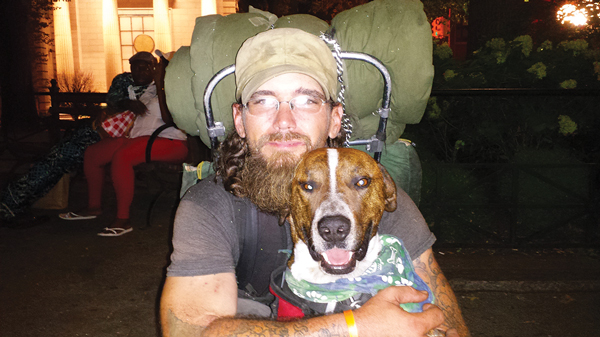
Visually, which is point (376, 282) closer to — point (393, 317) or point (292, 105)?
point (393, 317)

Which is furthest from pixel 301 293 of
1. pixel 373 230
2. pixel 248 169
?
pixel 248 169

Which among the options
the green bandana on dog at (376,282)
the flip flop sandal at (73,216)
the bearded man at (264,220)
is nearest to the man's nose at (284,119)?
the bearded man at (264,220)

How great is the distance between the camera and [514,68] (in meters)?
5.87

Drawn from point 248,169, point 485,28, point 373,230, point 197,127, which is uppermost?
point 485,28

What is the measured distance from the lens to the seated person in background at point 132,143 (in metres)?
5.69

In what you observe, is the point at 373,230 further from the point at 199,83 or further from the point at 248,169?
the point at 199,83

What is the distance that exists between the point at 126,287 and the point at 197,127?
106 inches

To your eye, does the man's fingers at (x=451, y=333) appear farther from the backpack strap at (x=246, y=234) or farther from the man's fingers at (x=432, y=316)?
the backpack strap at (x=246, y=234)

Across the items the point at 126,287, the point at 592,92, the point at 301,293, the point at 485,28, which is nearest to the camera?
the point at 301,293

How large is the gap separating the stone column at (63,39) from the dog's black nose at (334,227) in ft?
67.8

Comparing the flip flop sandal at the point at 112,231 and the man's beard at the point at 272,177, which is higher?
the man's beard at the point at 272,177

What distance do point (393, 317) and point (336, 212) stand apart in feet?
1.53

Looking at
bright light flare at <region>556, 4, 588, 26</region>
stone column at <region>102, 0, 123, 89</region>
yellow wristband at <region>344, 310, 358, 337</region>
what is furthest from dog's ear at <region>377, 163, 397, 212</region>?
stone column at <region>102, 0, 123, 89</region>

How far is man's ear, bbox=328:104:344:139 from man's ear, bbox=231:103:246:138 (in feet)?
1.45
